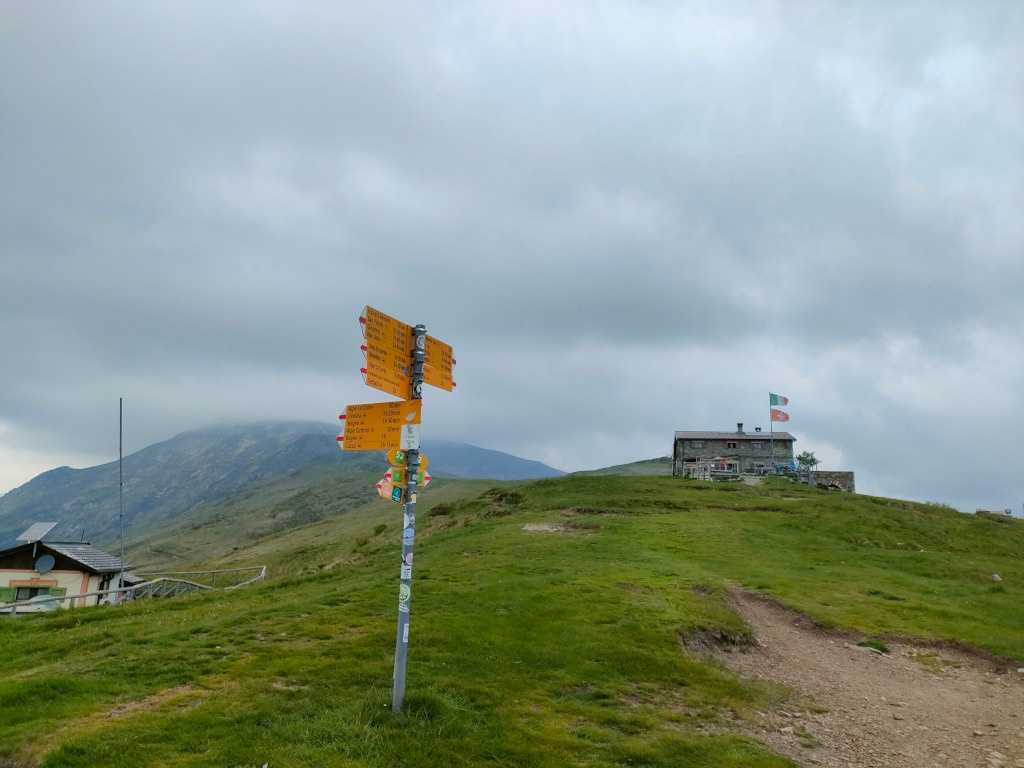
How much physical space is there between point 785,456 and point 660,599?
9342cm

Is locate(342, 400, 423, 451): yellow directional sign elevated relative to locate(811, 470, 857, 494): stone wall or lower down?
lower down

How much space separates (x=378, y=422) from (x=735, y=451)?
10519 centimetres

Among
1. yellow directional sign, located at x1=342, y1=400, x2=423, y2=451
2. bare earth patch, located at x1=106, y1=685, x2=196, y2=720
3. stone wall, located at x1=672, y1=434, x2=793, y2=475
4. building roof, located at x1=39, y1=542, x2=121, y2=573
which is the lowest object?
building roof, located at x1=39, y1=542, x2=121, y2=573

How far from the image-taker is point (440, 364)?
14094 mm

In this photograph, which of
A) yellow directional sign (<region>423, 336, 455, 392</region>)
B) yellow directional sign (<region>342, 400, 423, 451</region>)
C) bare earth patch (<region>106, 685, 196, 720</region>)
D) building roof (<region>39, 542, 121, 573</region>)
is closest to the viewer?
bare earth patch (<region>106, 685, 196, 720</region>)

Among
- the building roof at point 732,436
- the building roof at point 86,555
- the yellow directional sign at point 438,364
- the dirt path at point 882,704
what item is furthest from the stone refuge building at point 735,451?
the yellow directional sign at point 438,364

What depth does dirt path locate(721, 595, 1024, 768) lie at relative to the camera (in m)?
13.1

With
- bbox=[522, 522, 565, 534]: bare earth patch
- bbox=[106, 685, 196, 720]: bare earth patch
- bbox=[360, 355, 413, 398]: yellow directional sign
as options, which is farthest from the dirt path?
bbox=[522, 522, 565, 534]: bare earth patch

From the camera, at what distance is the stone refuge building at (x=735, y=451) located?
107312 mm

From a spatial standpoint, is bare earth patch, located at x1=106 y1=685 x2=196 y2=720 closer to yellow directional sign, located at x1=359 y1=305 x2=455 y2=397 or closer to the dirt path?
yellow directional sign, located at x1=359 y1=305 x2=455 y2=397

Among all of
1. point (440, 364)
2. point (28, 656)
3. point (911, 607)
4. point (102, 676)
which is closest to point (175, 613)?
point (28, 656)

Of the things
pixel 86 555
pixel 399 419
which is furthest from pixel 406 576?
pixel 86 555

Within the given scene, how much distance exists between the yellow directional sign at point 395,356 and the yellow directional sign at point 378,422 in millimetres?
396

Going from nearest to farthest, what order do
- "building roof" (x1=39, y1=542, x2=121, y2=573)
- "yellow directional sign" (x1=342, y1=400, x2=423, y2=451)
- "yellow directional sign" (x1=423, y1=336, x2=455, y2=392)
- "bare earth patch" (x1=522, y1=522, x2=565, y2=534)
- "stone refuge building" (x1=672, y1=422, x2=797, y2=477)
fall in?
"yellow directional sign" (x1=342, y1=400, x2=423, y2=451) → "yellow directional sign" (x1=423, y1=336, x2=455, y2=392) → "bare earth patch" (x1=522, y1=522, x2=565, y2=534) → "building roof" (x1=39, y1=542, x2=121, y2=573) → "stone refuge building" (x1=672, y1=422, x2=797, y2=477)
